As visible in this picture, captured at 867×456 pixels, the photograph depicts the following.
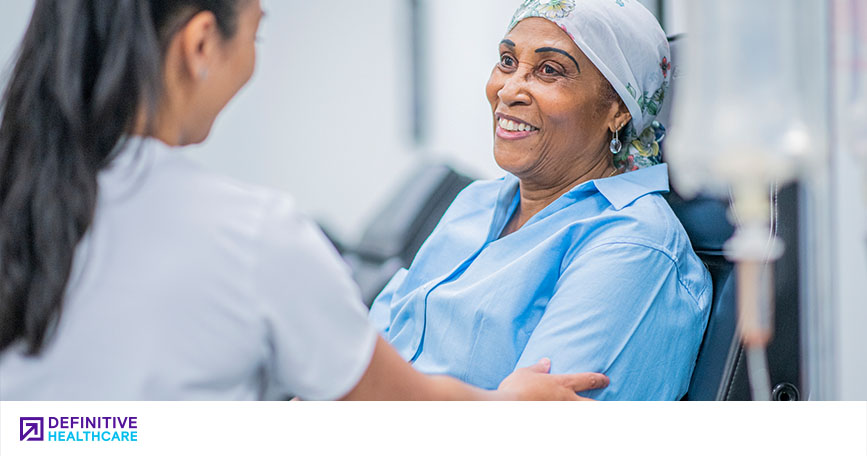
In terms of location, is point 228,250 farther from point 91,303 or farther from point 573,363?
point 573,363

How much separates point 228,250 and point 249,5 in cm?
31

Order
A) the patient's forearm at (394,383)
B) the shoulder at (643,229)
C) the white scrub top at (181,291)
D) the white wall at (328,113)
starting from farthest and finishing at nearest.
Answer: the white wall at (328,113) → the shoulder at (643,229) → the patient's forearm at (394,383) → the white scrub top at (181,291)

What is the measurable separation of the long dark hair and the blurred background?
127 mm

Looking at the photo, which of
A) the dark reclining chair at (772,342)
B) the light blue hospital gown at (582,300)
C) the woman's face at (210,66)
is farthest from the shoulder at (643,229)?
the woman's face at (210,66)

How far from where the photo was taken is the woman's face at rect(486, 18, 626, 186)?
1423mm

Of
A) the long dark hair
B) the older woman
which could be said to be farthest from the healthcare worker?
the older woman

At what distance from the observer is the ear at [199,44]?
0.83 meters

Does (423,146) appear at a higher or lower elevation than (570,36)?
lower

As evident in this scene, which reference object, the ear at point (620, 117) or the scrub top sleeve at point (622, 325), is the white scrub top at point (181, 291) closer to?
the scrub top sleeve at point (622, 325)
